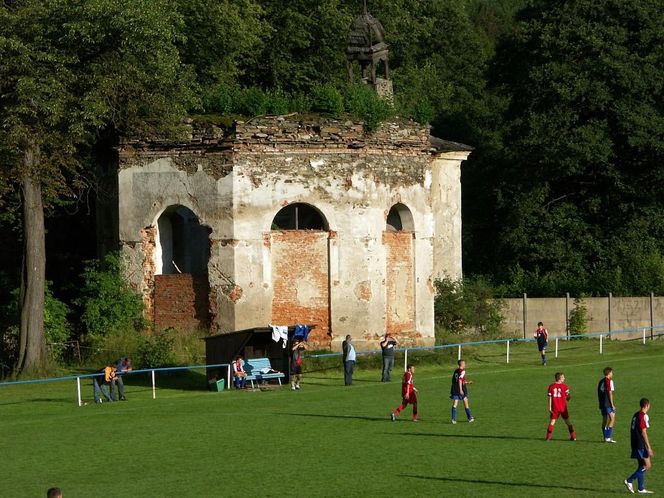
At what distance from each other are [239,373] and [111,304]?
8.16 meters

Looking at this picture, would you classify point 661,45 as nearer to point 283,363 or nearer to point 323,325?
point 323,325

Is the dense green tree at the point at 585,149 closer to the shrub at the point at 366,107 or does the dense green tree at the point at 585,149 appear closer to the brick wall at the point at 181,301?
the shrub at the point at 366,107

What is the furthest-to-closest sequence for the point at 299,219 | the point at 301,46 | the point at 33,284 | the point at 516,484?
1. the point at 301,46
2. the point at 299,219
3. the point at 33,284
4. the point at 516,484

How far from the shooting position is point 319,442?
90.4 feet

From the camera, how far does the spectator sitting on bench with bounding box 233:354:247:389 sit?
3759cm

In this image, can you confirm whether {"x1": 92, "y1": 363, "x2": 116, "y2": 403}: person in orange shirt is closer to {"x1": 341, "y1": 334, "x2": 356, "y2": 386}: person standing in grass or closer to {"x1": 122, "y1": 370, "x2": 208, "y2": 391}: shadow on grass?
{"x1": 122, "y1": 370, "x2": 208, "y2": 391}: shadow on grass

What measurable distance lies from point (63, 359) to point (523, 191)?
2795cm

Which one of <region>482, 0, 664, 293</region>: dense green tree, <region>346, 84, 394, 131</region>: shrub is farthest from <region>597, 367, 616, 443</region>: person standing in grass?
<region>482, 0, 664, 293</region>: dense green tree

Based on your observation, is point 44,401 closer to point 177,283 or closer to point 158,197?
point 177,283

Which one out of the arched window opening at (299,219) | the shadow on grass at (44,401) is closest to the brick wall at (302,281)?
the arched window opening at (299,219)

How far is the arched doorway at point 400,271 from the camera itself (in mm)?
45969

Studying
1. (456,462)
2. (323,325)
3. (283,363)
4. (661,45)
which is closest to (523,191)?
(661,45)

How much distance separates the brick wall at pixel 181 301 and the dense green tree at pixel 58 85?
4.86 m

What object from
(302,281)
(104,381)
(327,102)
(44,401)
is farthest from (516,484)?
(327,102)
